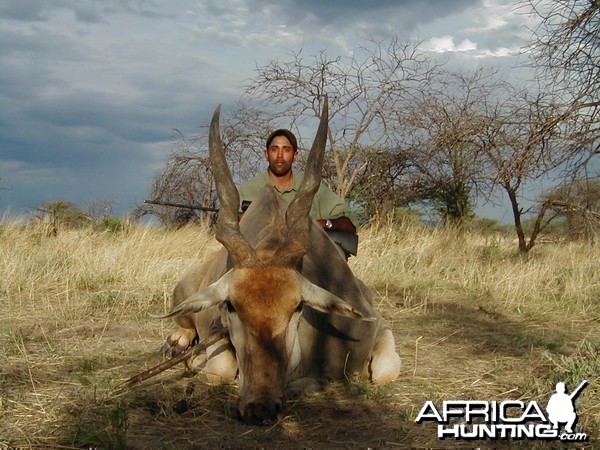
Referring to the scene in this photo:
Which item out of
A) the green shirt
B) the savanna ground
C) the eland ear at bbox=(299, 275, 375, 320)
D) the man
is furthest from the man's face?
the eland ear at bbox=(299, 275, 375, 320)

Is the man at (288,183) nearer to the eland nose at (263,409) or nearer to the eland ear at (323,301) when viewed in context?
the eland ear at (323,301)

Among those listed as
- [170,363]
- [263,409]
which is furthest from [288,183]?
[263,409]

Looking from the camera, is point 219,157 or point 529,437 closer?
point 529,437

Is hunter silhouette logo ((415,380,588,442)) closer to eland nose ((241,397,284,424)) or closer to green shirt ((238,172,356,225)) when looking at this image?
eland nose ((241,397,284,424))

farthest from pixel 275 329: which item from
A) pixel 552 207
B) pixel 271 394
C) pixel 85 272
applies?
pixel 552 207

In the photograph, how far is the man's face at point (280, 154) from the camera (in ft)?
22.5

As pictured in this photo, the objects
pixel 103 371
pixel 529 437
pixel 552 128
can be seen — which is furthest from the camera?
pixel 552 128

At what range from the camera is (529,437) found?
11.7 ft

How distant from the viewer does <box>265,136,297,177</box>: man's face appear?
22.5 ft

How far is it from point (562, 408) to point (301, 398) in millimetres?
1569

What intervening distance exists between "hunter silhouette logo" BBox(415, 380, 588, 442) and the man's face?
3316 millimetres

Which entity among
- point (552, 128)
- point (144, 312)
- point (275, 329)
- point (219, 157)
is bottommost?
point (144, 312)

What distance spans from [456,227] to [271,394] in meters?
11.1

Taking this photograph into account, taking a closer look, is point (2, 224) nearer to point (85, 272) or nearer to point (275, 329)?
point (85, 272)
